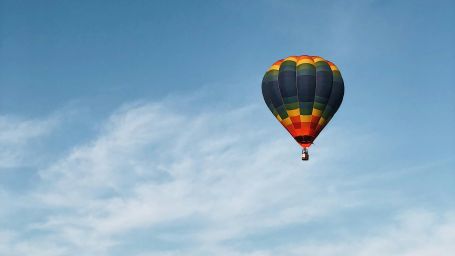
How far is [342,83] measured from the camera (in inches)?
3339

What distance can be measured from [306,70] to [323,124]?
5.42m

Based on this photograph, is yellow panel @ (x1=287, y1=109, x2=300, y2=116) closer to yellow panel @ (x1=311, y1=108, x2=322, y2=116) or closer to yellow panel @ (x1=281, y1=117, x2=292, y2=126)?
yellow panel @ (x1=281, y1=117, x2=292, y2=126)

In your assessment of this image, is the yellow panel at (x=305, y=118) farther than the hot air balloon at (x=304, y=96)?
Yes

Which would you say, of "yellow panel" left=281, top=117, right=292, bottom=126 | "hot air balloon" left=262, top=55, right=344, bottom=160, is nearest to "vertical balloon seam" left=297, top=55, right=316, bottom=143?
"hot air balloon" left=262, top=55, right=344, bottom=160

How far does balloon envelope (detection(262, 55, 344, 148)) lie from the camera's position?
82500mm

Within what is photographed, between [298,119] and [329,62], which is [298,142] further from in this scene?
[329,62]

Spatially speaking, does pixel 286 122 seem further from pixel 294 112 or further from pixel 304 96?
pixel 304 96

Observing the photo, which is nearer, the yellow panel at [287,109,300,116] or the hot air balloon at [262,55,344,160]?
the hot air balloon at [262,55,344,160]

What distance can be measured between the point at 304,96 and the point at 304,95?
9cm

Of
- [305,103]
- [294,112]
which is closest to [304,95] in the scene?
[305,103]

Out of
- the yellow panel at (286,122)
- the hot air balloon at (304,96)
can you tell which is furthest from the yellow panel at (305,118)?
the yellow panel at (286,122)

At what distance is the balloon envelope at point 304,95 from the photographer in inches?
3248

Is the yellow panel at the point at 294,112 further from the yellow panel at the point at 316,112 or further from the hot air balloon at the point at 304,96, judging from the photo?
the yellow panel at the point at 316,112

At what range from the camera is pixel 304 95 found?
82312 mm
